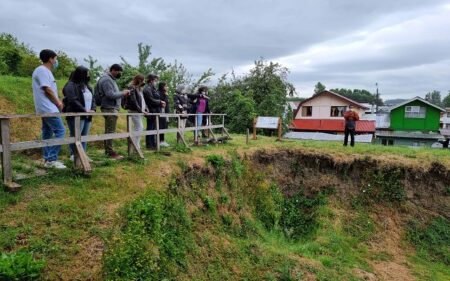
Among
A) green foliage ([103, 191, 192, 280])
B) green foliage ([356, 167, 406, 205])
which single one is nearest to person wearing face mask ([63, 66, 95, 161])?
green foliage ([103, 191, 192, 280])

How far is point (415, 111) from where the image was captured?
31531mm

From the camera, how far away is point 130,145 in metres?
7.87

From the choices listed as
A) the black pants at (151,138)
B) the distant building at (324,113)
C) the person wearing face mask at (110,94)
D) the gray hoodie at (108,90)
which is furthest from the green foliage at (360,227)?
the distant building at (324,113)

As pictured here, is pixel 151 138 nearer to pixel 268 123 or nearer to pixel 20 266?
pixel 20 266

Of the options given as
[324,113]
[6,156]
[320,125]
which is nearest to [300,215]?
[6,156]

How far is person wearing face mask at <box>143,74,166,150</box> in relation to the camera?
9312 millimetres

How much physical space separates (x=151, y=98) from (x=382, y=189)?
8.87 m

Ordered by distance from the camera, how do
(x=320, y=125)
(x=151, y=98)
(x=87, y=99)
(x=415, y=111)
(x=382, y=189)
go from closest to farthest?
(x=87, y=99)
(x=151, y=98)
(x=382, y=189)
(x=415, y=111)
(x=320, y=125)

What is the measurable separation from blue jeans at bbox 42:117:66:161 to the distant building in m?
28.6

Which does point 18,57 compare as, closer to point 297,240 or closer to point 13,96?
point 13,96

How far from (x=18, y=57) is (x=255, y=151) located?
1311 cm

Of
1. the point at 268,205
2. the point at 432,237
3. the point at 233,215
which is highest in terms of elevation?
the point at 233,215

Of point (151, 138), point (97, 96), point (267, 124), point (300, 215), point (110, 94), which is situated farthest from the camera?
point (267, 124)

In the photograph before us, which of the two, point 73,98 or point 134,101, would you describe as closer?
point 73,98
